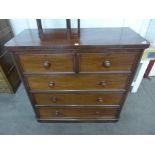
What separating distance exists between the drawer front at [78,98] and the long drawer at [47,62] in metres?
0.31

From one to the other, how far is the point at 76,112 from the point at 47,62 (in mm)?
706

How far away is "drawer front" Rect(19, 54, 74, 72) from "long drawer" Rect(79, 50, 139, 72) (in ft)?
0.35

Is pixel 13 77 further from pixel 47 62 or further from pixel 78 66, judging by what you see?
pixel 78 66

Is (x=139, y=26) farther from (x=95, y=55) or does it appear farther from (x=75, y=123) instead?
(x=75, y=123)

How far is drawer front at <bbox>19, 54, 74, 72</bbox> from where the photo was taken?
38.5 inches

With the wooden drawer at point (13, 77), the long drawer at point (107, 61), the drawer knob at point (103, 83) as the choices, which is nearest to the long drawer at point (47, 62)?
the long drawer at point (107, 61)

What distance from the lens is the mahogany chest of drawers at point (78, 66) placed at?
36.7 inches

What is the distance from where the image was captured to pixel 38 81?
1149 millimetres

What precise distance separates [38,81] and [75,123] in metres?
0.74

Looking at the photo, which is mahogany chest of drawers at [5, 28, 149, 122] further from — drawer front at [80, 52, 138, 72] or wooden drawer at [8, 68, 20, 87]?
wooden drawer at [8, 68, 20, 87]

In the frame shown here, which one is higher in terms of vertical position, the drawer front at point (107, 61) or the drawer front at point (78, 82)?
the drawer front at point (107, 61)

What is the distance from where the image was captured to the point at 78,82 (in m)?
1.15

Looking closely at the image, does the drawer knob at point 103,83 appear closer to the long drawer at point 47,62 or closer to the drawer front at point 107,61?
the drawer front at point 107,61

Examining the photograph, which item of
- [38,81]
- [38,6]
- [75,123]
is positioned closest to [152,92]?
[75,123]
